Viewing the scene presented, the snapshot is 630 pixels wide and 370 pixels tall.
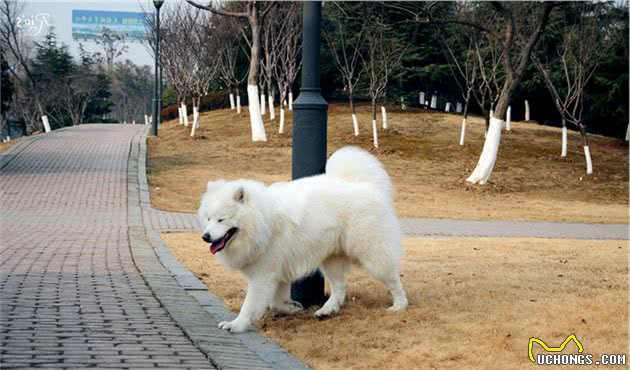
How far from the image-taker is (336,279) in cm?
682

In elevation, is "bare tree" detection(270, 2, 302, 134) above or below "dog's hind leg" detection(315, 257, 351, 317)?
above

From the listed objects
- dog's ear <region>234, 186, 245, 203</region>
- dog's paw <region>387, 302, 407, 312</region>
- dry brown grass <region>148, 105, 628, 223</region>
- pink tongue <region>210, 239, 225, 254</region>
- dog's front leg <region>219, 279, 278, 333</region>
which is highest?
dog's ear <region>234, 186, 245, 203</region>

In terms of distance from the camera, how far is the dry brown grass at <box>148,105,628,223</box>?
65.8 feet

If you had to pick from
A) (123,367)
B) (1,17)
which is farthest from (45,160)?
(1,17)

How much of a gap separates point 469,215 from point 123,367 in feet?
48.1

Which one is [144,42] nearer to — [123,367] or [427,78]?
[427,78]

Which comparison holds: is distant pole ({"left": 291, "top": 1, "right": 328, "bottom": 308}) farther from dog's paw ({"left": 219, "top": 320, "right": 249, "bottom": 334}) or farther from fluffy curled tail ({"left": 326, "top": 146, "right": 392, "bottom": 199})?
dog's paw ({"left": 219, "top": 320, "right": 249, "bottom": 334})

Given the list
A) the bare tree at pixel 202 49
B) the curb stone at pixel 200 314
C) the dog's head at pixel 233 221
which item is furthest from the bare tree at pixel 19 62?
the dog's head at pixel 233 221

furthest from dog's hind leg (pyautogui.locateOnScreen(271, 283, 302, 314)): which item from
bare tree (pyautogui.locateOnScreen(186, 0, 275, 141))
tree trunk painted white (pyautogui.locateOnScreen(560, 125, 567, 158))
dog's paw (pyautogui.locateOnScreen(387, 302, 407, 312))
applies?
tree trunk painted white (pyautogui.locateOnScreen(560, 125, 567, 158))

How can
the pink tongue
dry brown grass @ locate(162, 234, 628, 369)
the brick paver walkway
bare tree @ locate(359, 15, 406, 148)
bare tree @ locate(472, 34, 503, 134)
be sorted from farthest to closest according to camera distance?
1. bare tree @ locate(359, 15, 406, 148)
2. bare tree @ locate(472, 34, 503, 134)
3. the pink tongue
4. dry brown grass @ locate(162, 234, 628, 369)
5. the brick paver walkway

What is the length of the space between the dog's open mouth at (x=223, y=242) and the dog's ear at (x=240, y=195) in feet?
0.74

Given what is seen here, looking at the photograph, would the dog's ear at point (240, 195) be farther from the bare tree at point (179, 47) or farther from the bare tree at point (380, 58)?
the bare tree at point (179, 47)

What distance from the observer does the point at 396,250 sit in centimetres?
671

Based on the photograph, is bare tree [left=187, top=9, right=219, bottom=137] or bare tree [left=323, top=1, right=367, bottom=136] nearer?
bare tree [left=323, top=1, right=367, bottom=136]
